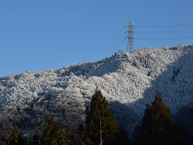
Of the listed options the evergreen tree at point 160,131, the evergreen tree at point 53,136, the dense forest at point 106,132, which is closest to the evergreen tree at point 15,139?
the dense forest at point 106,132

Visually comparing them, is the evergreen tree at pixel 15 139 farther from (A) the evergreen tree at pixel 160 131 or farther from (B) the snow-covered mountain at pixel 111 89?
(B) the snow-covered mountain at pixel 111 89

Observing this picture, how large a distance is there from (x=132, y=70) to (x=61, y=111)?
2581 centimetres

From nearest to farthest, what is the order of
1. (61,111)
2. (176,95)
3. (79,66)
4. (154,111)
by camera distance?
(154,111)
(61,111)
(176,95)
(79,66)

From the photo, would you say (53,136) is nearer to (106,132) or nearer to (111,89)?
(106,132)

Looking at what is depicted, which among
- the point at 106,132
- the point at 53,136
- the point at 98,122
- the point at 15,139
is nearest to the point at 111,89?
the point at 106,132

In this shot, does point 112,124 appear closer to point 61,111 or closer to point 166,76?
point 61,111

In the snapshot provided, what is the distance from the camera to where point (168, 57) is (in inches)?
3332

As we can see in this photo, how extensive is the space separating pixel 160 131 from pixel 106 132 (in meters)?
5.79

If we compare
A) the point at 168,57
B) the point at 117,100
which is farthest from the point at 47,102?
the point at 168,57

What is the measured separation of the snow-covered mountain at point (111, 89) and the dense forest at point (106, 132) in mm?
17608

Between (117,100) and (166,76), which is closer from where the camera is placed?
(117,100)

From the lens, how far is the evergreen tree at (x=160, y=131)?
34500mm

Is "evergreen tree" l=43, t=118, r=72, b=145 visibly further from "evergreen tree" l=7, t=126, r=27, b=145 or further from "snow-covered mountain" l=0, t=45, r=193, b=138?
"snow-covered mountain" l=0, t=45, r=193, b=138

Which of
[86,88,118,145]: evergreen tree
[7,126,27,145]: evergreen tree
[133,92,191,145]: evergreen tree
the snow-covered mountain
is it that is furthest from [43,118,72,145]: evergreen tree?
the snow-covered mountain
